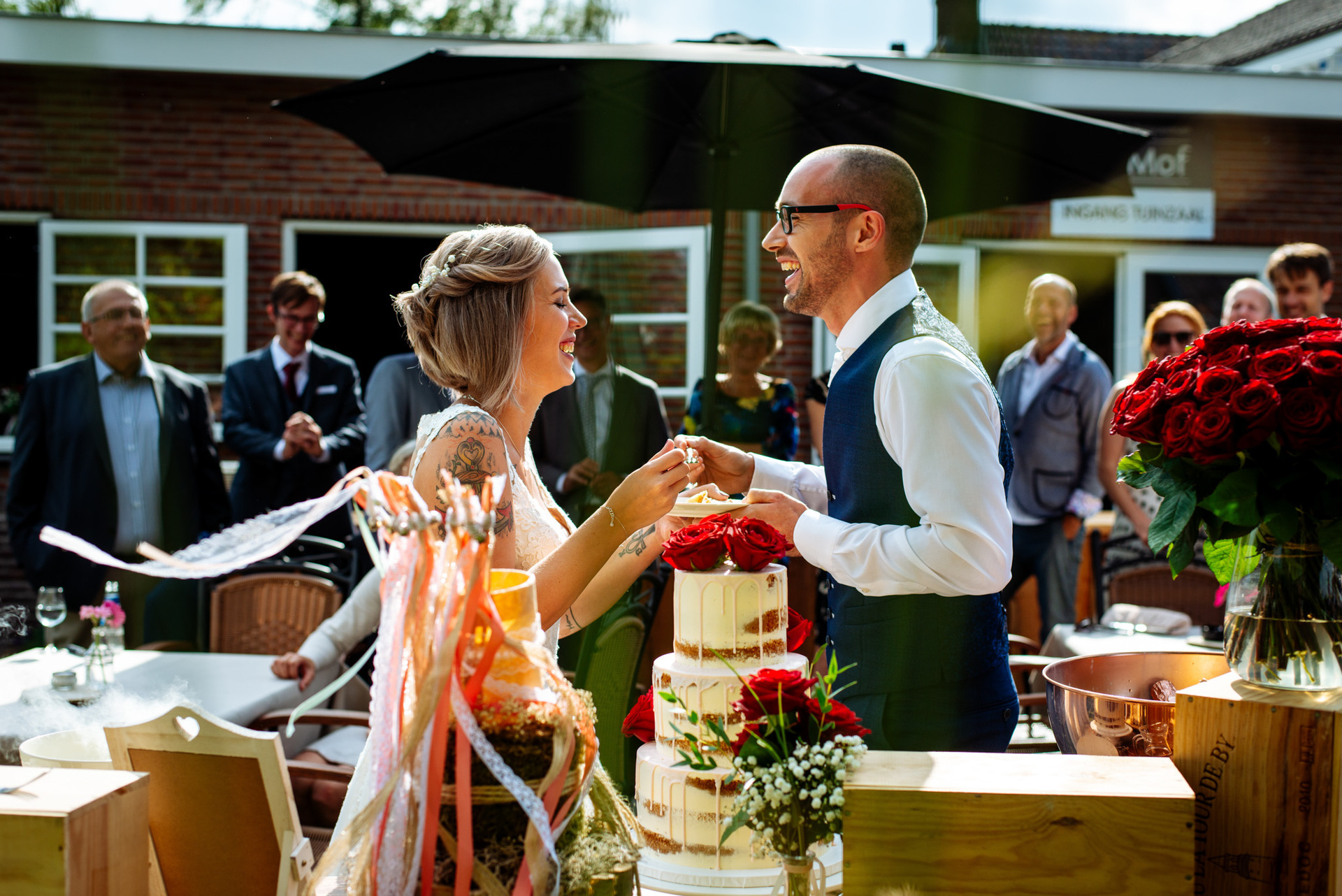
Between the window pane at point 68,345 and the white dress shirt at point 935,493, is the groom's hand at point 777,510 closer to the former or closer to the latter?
the white dress shirt at point 935,493

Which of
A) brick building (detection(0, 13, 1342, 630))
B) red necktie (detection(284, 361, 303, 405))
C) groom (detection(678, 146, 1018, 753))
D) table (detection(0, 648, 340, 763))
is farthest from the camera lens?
brick building (detection(0, 13, 1342, 630))

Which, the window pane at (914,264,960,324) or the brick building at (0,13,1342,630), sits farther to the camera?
the window pane at (914,264,960,324)

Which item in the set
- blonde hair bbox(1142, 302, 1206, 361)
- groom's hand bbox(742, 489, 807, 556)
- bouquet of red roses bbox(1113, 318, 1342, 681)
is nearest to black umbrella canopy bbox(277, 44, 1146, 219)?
blonde hair bbox(1142, 302, 1206, 361)

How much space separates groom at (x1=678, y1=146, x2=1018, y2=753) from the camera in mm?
1940

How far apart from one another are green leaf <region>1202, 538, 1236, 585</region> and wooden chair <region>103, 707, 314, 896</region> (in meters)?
1.57

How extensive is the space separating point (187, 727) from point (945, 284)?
7.46 metres

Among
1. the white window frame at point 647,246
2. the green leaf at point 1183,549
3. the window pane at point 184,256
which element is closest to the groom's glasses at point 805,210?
the green leaf at point 1183,549

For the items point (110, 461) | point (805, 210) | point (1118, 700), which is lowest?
point (1118, 700)

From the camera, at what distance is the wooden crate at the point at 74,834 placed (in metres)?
1.30

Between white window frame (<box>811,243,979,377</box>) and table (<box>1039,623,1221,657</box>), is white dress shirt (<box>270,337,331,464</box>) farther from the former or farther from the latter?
white window frame (<box>811,243,979,377</box>)

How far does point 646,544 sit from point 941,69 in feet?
22.2

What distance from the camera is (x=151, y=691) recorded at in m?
3.43

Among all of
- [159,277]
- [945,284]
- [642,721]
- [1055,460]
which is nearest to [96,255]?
[159,277]

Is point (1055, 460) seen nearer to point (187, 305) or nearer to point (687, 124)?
point (687, 124)
